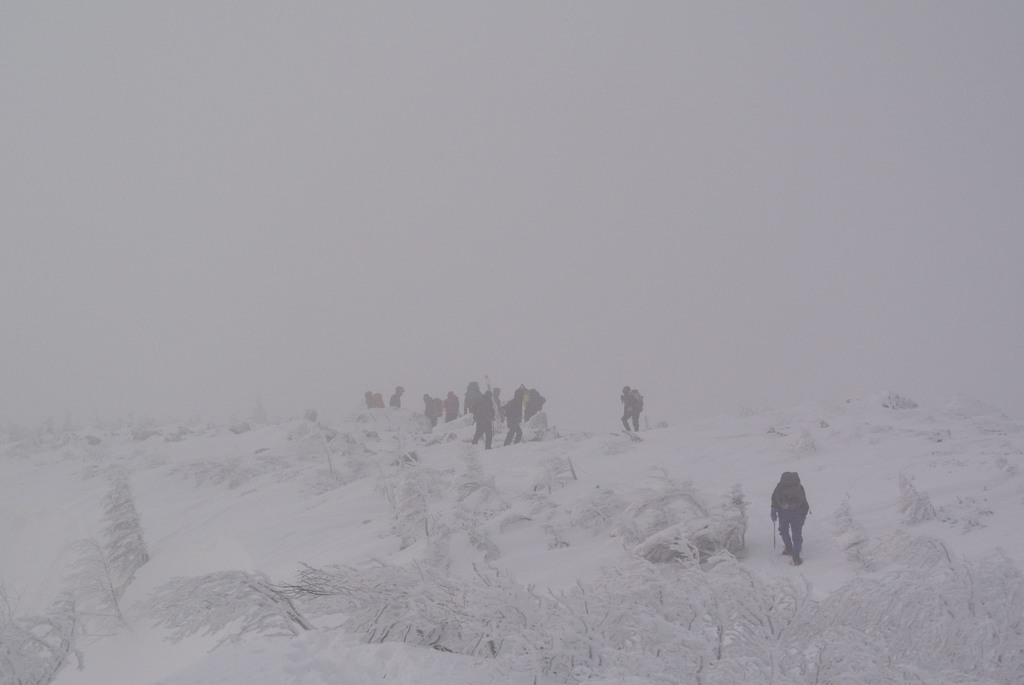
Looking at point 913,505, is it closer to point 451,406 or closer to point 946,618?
point 946,618

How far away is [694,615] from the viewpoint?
3.49m

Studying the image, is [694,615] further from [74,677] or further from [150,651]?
[74,677]

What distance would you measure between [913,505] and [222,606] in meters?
8.83

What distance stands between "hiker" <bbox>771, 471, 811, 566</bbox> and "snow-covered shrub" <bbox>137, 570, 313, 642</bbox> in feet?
21.4

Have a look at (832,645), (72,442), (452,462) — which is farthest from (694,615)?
(72,442)

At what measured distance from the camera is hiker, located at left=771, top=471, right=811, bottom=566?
316 inches

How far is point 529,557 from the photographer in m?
8.30

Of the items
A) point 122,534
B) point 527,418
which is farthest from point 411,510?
point 527,418

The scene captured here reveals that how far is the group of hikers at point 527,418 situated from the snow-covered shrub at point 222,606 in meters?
6.56

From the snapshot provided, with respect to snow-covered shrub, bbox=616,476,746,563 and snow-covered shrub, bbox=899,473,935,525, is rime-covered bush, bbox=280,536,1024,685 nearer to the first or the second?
snow-covered shrub, bbox=616,476,746,563

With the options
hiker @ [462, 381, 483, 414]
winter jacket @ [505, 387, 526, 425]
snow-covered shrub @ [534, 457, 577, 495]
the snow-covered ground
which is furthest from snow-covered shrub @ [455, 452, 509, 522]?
hiker @ [462, 381, 483, 414]

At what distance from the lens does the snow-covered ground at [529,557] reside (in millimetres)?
3307

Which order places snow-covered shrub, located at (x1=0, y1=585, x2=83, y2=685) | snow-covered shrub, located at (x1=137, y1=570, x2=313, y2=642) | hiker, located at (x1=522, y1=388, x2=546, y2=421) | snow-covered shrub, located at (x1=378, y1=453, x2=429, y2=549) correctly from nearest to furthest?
1. snow-covered shrub, located at (x1=137, y1=570, x2=313, y2=642)
2. snow-covered shrub, located at (x1=0, y1=585, x2=83, y2=685)
3. snow-covered shrub, located at (x1=378, y1=453, x2=429, y2=549)
4. hiker, located at (x1=522, y1=388, x2=546, y2=421)

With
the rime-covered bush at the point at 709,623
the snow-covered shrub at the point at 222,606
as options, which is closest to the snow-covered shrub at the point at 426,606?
the rime-covered bush at the point at 709,623
